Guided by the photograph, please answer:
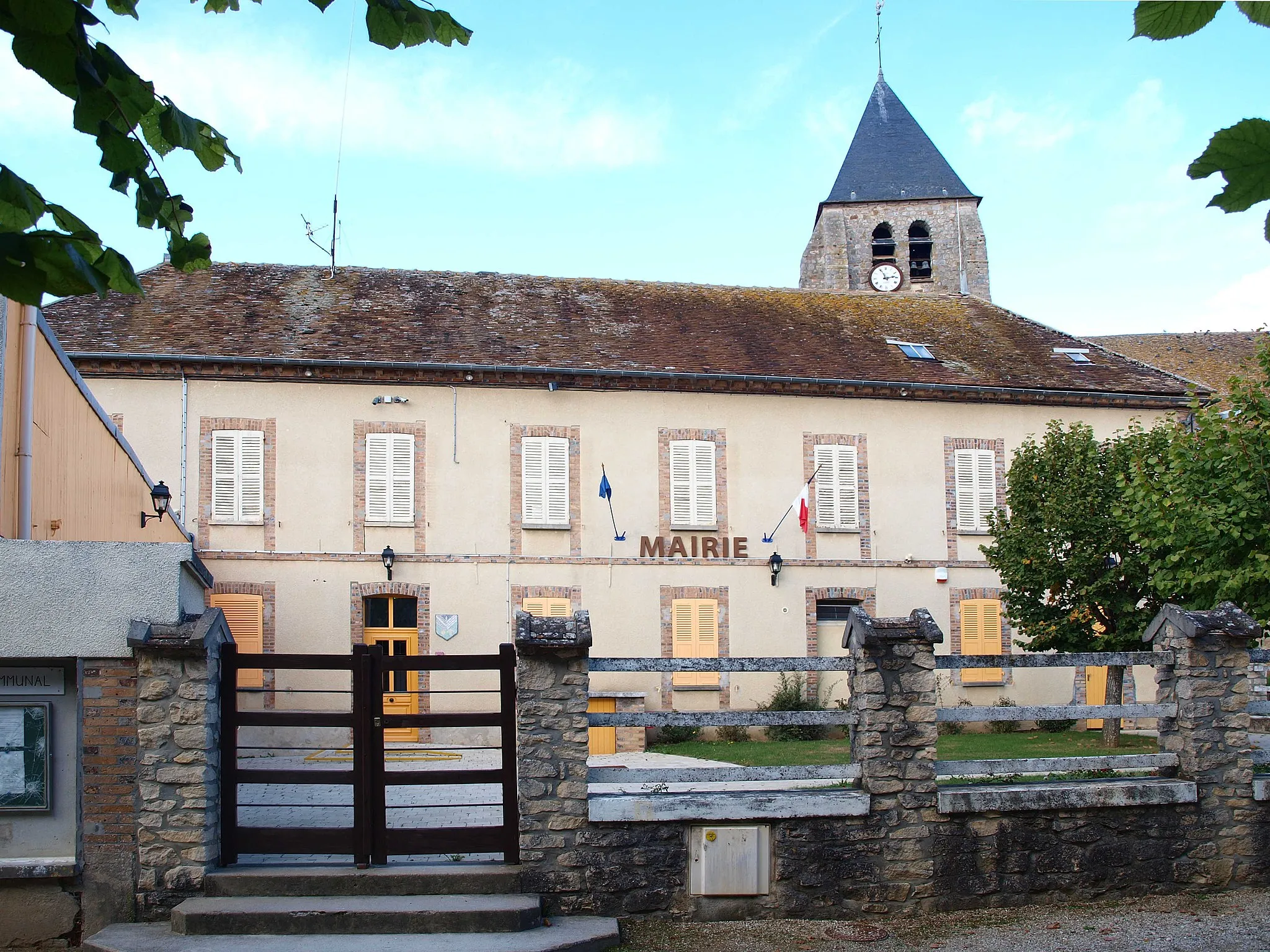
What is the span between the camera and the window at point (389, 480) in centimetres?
1959

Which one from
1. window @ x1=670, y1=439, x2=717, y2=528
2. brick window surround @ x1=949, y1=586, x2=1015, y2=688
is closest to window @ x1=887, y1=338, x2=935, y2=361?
brick window surround @ x1=949, y1=586, x2=1015, y2=688

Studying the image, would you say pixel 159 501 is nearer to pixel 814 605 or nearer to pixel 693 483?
pixel 693 483

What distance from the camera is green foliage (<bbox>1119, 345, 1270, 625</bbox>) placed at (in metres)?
12.2

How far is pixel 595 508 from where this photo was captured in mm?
20188

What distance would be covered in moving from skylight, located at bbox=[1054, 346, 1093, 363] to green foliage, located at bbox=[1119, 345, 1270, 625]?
9.25 meters

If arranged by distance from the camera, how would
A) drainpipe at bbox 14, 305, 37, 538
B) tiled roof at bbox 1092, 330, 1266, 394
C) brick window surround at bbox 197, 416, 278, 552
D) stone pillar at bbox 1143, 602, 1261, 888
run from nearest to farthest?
stone pillar at bbox 1143, 602, 1261, 888
drainpipe at bbox 14, 305, 37, 538
brick window surround at bbox 197, 416, 278, 552
tiled roof at bbox 1092, 330, 1266, 394

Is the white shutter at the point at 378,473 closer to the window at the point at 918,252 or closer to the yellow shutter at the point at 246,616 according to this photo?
the yellow shutter at the point at 246,616

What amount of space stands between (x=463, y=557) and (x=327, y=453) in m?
2.96

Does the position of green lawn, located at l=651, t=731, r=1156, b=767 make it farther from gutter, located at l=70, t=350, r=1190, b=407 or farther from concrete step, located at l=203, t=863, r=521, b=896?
concrete step, located at l=203, t=863, r=521, b=896

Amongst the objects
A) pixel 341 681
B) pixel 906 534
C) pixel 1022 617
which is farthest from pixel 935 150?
pixel 341 681

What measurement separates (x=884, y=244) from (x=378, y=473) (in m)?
19.7

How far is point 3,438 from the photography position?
8.25 meters

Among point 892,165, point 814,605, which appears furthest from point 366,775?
point 892,165

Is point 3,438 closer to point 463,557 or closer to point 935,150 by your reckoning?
point 463,557
